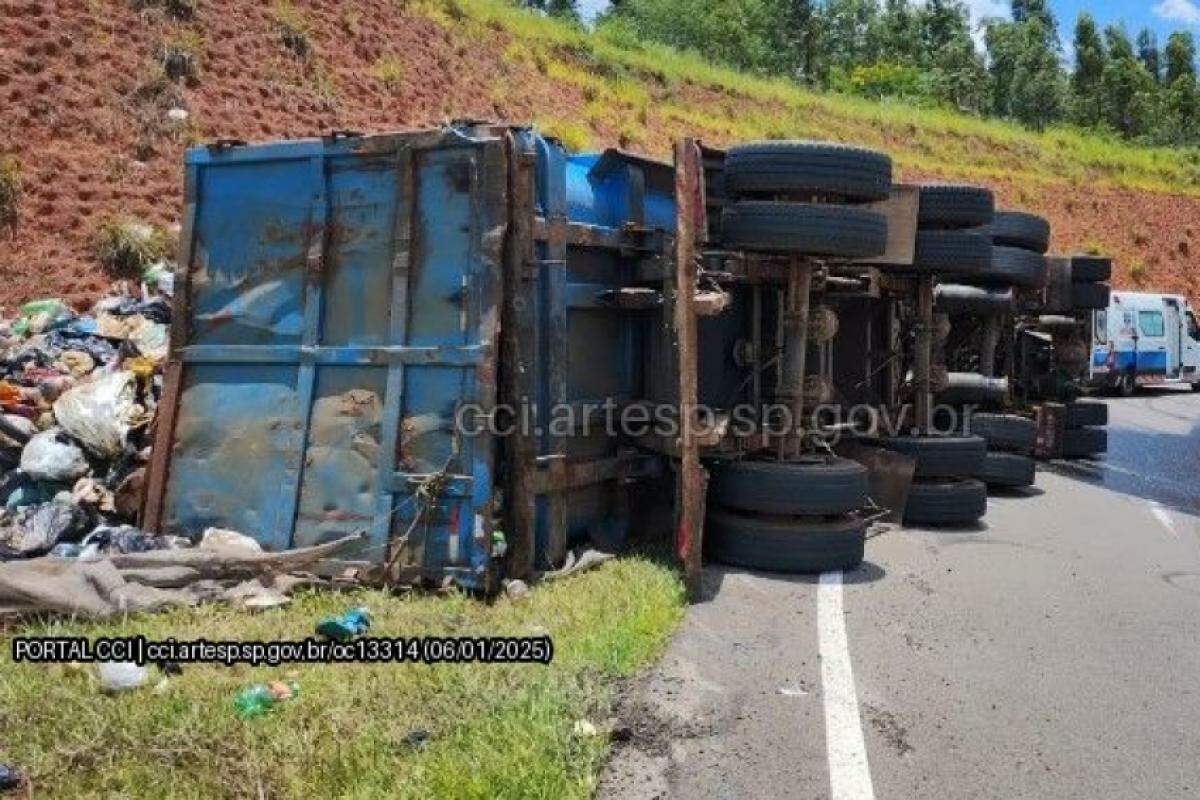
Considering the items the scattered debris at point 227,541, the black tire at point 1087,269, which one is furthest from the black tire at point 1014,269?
the scattered debris at point 227,541

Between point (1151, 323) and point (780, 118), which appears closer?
point (1151, 323)

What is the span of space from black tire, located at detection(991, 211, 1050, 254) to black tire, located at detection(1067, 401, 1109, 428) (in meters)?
3.07

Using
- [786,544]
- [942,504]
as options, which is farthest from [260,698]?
[942,504]

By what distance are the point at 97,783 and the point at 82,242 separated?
10338mm

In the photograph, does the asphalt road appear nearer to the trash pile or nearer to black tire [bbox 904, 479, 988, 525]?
black tire [bbox 904, 479, 988, 525]

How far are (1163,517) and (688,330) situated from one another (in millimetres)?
6325

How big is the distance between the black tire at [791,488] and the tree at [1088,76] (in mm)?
74938

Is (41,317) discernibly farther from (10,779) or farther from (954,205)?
(954,205)

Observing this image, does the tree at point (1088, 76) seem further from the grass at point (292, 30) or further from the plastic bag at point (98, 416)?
the plastic bag at point (98, 416)

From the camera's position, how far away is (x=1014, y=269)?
10.8 metres

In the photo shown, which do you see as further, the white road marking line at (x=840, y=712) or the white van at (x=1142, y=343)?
the white van at (x=1142, y=343)

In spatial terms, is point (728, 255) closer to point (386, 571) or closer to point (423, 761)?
point (386, 571)

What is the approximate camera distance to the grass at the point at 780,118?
32.8 m

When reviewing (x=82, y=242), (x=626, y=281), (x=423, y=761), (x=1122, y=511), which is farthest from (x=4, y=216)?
(x=1122, y=511)
